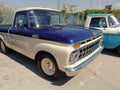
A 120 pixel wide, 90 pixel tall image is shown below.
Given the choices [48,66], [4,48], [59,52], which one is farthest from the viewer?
[4,48]

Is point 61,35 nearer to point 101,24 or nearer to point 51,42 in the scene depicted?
point 51,42

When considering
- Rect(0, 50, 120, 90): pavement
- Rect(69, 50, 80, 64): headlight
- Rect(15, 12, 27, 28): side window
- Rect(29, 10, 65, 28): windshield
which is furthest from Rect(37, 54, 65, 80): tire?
Rect(15, 12, 27, 28): side window

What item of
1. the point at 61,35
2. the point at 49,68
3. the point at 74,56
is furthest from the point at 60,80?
the point at 61,35

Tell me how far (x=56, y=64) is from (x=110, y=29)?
3506 millimetres

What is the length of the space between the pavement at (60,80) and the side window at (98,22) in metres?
1.76

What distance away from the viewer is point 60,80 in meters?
3.88

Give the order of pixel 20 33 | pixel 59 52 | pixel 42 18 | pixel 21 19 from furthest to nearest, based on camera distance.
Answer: pixel 21 19 → pixel 20 33 → pixel 42 18 → pixel 59 52

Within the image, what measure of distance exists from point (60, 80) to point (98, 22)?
364 cm

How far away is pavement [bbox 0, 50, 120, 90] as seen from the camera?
11.6ft

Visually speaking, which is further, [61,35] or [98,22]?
[98,22]

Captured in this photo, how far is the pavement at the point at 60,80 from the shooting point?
3.54 metres

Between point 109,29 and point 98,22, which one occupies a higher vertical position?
point 98,22

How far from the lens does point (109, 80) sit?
12.8 ft

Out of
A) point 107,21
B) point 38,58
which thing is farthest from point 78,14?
point 38,58
